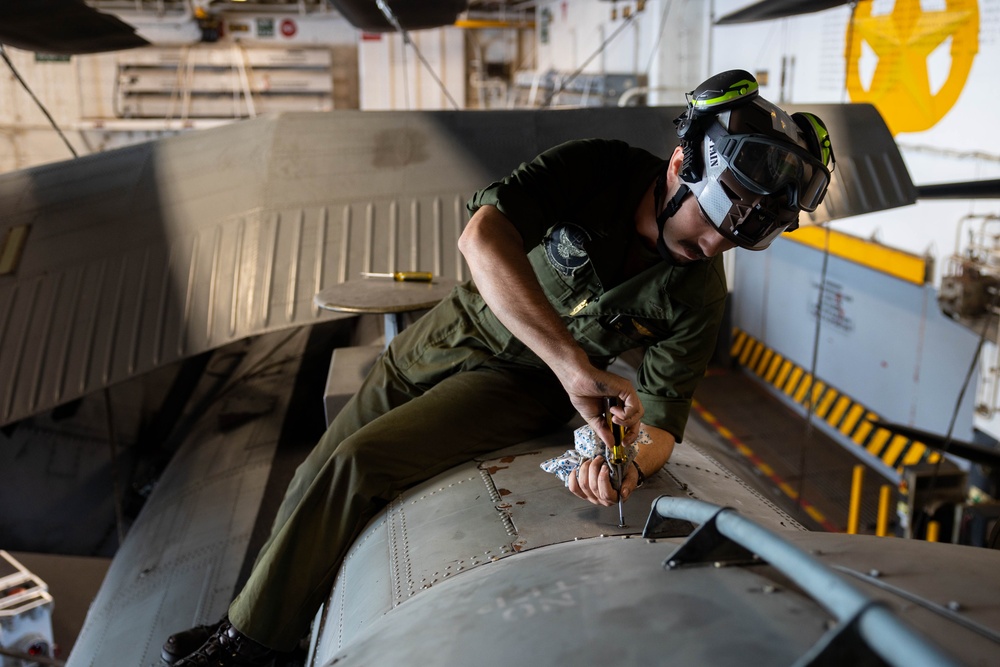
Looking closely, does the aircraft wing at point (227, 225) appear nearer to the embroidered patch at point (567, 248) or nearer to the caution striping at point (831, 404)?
the embroidered patch at point (567, 248)

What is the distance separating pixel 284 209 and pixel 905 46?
5.42 meters

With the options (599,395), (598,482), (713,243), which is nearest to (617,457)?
(598,482)

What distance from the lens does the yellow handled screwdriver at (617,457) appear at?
197 cm

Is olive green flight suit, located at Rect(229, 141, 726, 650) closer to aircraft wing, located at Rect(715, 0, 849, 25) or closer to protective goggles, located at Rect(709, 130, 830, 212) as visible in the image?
protective goggles, located at Rect(709, 130, 830, 212)

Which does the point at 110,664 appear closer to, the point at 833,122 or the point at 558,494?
the point at 558,494

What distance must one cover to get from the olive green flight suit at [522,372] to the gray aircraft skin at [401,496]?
95 millimetres

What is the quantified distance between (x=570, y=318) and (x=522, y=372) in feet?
0.83

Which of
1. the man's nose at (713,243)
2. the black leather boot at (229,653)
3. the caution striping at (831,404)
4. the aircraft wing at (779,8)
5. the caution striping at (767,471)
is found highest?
the aircraft wing at (779,8)

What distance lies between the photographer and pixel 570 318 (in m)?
2.53

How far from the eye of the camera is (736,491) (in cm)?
236

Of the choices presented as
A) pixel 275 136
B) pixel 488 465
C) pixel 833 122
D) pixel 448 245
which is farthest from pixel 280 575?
pixel 833 122

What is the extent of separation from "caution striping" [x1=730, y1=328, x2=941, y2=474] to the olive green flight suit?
4.81m

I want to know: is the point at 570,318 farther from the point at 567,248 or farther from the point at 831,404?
the point at 831,404

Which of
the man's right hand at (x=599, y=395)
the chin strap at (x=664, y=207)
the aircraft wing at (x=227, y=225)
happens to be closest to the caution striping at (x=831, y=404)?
the aircraft wing at (x=227, y=225)
